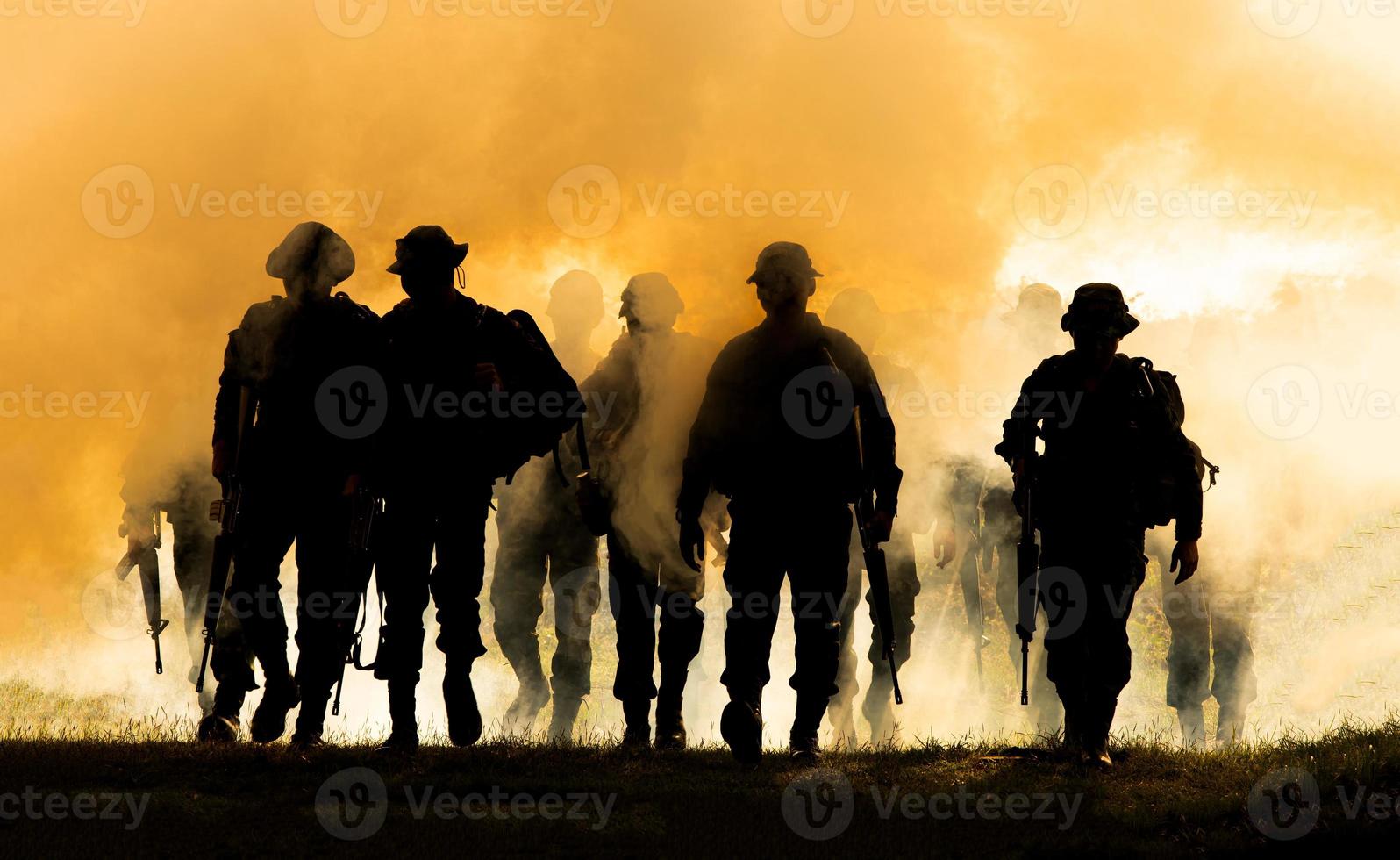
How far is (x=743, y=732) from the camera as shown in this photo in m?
7.99

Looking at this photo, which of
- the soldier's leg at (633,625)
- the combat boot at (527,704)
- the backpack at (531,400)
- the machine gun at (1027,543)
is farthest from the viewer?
the combat boot at (527,704)

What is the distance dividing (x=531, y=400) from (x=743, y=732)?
79.7 inches

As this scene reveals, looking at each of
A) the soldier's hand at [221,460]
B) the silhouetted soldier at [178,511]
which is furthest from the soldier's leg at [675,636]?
the silhouetted soldier at [178,511]

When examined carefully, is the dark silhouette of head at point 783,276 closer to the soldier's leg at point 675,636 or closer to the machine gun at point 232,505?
the soldier's leg at point 675,636

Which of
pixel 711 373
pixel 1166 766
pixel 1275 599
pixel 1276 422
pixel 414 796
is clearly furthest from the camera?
pixel 1275 599

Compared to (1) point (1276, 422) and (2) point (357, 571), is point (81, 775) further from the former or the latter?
(1) point (1276, 422)

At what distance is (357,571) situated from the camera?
8.29 m

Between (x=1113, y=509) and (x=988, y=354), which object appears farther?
(x=988, y=354)

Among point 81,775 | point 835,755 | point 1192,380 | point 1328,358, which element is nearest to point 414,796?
point 81,775

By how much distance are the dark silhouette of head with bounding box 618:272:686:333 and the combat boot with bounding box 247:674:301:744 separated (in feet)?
10.9

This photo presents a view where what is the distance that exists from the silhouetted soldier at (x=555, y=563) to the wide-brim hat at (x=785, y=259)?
11.2ft

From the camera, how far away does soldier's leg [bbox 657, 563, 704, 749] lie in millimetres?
9625

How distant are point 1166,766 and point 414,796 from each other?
3.80m

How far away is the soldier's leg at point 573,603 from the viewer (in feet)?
37.5
